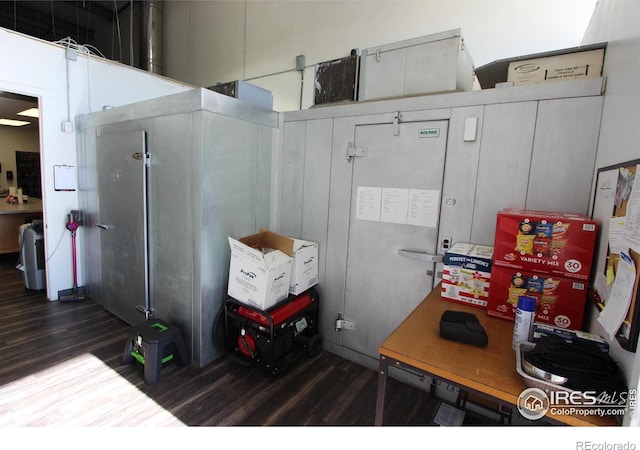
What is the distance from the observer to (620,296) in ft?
3.44

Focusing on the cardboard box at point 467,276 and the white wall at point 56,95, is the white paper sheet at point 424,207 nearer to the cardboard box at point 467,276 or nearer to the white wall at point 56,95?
the cardboard box at point 467,276

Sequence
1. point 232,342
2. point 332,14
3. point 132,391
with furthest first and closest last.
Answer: point 332,14, point 232,342, point 132,391

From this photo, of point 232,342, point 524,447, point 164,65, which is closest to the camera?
point 524,447

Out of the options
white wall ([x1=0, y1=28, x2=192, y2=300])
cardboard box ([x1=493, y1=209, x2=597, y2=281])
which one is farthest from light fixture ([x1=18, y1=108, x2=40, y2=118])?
cardboard box ([x1=493, y1=209, x2=597, y2=281])

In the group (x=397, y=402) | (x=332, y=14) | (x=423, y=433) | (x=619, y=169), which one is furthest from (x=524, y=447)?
(x=332, y=14)

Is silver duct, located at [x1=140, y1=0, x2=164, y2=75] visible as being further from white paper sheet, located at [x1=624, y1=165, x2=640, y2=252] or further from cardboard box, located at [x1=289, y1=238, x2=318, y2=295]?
white paper sheet, located at [x1=624, y1=165, x2=640, y2=252]

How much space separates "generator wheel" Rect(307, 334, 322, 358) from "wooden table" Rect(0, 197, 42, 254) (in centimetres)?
496

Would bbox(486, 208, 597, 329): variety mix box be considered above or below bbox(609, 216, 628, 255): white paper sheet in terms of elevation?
below

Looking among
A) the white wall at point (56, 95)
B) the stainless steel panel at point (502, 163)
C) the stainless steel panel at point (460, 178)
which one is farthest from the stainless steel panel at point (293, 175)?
the white wall at point (56, 95)

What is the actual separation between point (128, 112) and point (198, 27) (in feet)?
12.1

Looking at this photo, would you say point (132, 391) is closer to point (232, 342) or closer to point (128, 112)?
point (232, 342)

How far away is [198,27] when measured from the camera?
5.57 meters

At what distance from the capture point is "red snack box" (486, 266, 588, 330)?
149 centimetres

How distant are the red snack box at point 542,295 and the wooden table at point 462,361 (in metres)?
0.11
